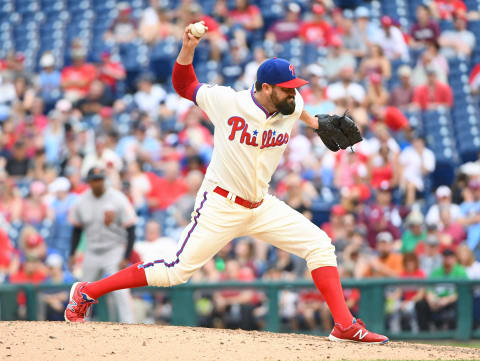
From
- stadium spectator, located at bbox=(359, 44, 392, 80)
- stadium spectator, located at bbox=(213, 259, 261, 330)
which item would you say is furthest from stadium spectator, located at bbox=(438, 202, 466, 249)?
stadium spectator, located at bbox=(359, 44, 392, 80)

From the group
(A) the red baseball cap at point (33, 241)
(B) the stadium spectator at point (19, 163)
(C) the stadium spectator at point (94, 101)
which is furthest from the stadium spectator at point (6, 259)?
(C) the stadium spectator at point (94, 101)

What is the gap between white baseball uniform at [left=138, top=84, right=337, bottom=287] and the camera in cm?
562

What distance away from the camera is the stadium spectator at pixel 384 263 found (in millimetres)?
9695

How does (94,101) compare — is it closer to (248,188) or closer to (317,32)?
(317,32)

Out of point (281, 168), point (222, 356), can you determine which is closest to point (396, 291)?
point (281, 168)

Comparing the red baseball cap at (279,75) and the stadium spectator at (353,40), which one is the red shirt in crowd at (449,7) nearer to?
the stadium spectator at (353,40)

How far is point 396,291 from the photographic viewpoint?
9.28 m

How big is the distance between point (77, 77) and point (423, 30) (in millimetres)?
5028

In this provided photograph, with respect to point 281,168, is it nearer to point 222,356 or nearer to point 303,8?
point 303,8

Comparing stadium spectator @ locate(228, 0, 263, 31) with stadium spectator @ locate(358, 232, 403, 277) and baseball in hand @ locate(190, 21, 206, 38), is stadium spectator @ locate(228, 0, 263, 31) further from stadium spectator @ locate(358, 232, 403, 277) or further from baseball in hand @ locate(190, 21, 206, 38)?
baseball in hand @ locate(190, 21, 206, 38)

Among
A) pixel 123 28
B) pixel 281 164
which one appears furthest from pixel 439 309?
pixel 123 28

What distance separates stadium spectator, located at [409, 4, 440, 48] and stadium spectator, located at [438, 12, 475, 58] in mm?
129

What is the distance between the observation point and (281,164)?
446 inches

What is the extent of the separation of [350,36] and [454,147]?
2.48 meters
